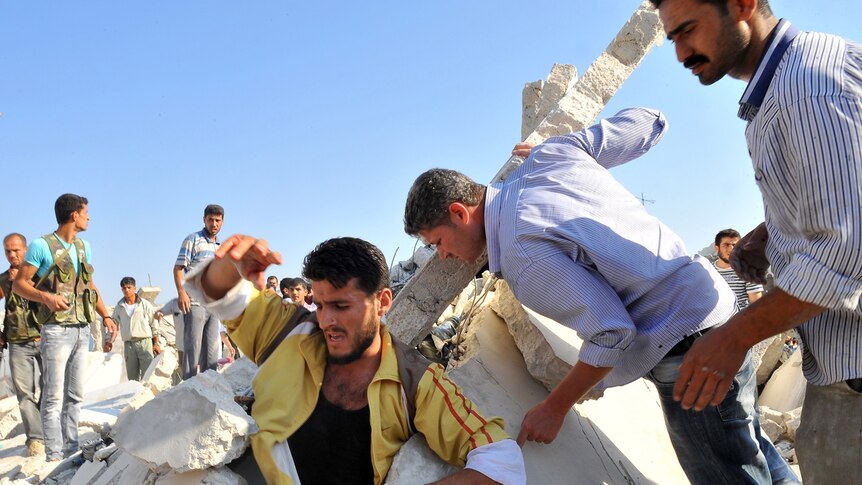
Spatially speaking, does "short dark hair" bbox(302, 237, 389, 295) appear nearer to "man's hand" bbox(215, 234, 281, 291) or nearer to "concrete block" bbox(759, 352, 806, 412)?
"man's hand" bbox(215, 234, 281, 291)

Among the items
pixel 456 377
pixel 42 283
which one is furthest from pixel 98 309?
pixel 456 377

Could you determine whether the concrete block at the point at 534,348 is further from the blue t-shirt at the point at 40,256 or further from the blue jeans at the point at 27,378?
the blue jeans at the point at 27,378

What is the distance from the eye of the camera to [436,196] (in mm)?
2756

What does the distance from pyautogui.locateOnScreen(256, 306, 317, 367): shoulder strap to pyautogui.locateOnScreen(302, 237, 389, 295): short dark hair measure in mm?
211

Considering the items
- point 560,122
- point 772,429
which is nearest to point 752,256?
point 560,122

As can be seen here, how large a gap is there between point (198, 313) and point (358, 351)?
415 cm

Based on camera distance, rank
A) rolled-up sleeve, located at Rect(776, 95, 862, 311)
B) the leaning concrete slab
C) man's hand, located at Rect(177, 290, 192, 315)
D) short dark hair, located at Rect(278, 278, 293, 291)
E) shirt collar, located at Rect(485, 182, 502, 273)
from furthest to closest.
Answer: short dark hair, located at Rect(278, 278, 293, 291) < man's hand, located at Rect(177, 290, 192, 315) < the leaning concrete slab < shirt collar, located at Rect(485, 182, 502, 273) < rolled-up sleeve, located at Rect(776, 95, 862, 311)

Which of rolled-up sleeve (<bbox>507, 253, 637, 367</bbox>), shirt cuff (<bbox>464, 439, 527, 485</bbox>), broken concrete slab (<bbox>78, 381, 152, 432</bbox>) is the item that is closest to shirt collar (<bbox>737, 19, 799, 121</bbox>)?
rolled-up sleeve (<bbox>507, 253, 637, 367</bbox>)

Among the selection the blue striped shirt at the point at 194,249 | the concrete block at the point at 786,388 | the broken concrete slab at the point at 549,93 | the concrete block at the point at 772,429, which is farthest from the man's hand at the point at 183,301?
the concrete block at the point at 786,388

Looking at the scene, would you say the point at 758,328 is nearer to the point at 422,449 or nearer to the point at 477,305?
the point at 422,449

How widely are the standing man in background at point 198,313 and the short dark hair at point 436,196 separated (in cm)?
377

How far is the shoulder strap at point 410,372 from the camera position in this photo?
242 cm

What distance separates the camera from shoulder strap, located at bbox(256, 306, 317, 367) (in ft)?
8.54

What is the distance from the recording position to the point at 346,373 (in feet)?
8.23
